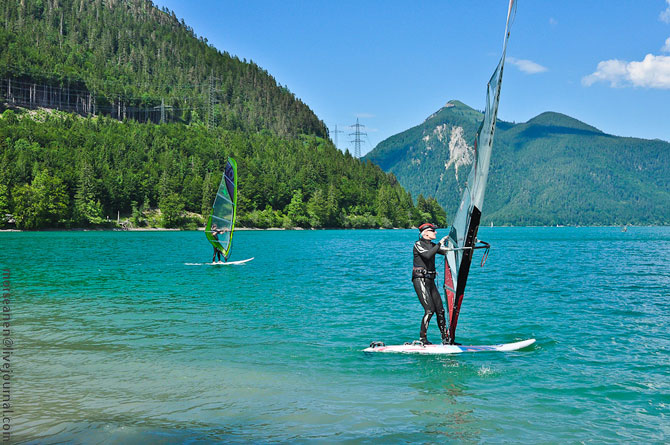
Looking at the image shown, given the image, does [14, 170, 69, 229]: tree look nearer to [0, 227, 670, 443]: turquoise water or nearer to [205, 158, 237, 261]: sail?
[205, 158, 237, 261]: sail

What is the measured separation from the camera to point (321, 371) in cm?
1402

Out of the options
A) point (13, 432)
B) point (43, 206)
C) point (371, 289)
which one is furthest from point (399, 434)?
point (43, 206)

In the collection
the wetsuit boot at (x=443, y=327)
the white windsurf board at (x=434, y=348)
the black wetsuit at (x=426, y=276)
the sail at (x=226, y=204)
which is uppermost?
the sail at (x=226, y=204)

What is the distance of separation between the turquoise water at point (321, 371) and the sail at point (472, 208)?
2304 millimetres

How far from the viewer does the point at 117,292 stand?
29000 millimetres

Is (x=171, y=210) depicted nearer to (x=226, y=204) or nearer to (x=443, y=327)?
(x=226, y=204)

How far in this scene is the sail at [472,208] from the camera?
1118 centimetres

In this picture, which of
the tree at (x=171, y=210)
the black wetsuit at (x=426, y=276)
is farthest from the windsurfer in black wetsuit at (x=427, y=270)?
the tree at (x=171, y=210)

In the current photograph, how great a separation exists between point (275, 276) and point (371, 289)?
9895 mm

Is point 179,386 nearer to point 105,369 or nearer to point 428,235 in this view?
point 105,369

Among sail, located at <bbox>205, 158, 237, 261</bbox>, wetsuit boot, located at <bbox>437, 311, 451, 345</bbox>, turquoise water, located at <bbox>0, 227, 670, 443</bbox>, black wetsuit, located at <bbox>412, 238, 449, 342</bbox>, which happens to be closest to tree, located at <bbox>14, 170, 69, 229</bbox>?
sail, located at <bbox>205, 158, 237, 261</bbox>

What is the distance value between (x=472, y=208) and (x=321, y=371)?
5.60m

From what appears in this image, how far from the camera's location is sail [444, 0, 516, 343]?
11.2 metres

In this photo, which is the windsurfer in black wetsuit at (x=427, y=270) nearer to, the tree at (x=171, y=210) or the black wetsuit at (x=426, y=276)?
the black wetsuit at (x=426, y=276)
